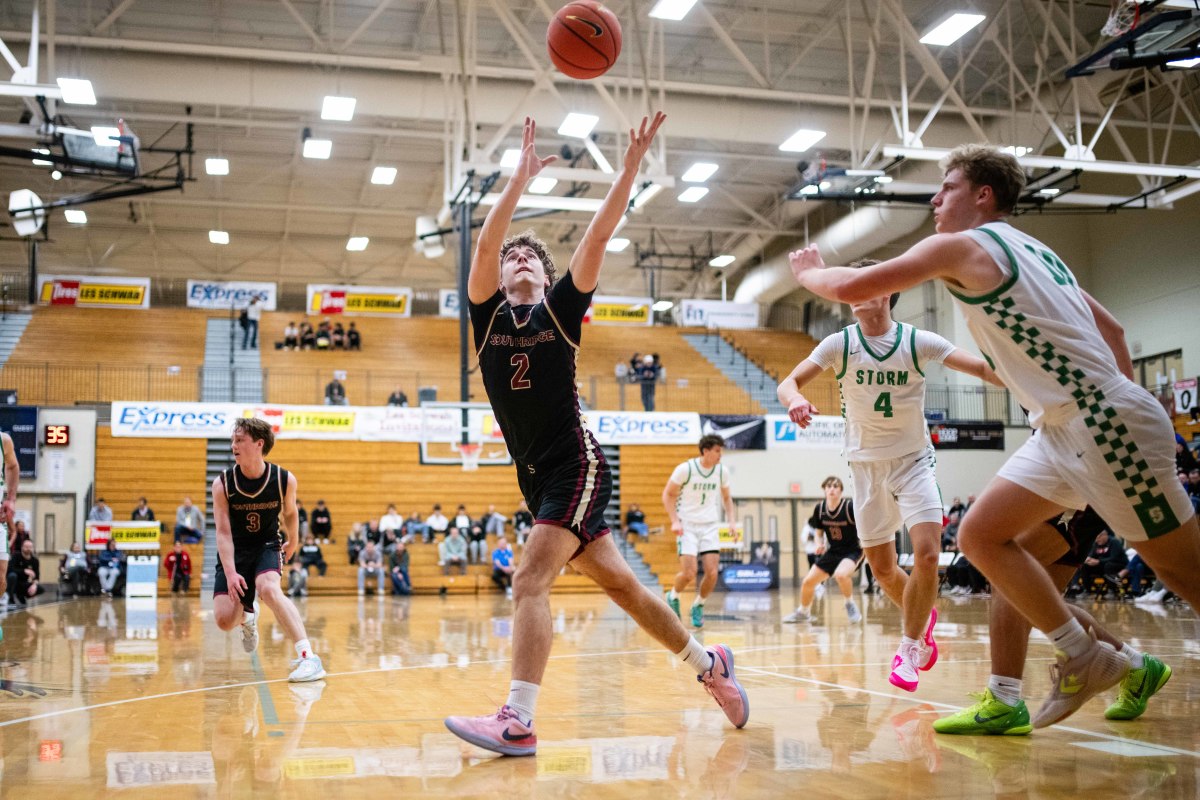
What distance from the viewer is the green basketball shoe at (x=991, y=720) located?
440 cm

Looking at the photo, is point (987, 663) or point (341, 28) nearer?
point (987, 663)

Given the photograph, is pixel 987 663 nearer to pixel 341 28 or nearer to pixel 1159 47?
pixel 1159 47

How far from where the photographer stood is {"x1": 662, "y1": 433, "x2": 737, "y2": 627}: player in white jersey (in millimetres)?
11875

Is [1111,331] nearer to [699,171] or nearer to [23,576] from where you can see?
[23,576]

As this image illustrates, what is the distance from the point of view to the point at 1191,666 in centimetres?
702

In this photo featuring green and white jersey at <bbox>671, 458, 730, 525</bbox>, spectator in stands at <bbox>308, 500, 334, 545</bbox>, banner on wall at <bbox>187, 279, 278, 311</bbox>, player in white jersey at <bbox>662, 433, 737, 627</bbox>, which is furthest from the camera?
banner on wall at <bbox>187, 279, 278, 311</bbox>

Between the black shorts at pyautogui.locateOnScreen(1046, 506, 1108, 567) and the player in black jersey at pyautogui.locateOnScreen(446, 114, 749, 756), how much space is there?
1651 mm

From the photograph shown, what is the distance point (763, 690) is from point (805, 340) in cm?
3113

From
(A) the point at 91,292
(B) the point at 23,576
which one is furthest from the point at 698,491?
(A) the point at 91,292

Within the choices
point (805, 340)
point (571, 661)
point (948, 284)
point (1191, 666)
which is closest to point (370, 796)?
point (948, 284)

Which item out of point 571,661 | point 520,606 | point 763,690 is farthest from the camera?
point 571,661

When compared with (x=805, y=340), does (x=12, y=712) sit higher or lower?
lower

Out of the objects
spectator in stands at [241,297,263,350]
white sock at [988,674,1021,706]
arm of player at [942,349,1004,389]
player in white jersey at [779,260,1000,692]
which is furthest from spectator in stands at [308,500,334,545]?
white sock at [988,674,1021,706]

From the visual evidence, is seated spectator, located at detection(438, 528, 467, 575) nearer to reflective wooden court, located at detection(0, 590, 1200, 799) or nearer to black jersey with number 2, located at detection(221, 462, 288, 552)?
reflective wooden court, located at detection(0, 590, 1200, 799)
